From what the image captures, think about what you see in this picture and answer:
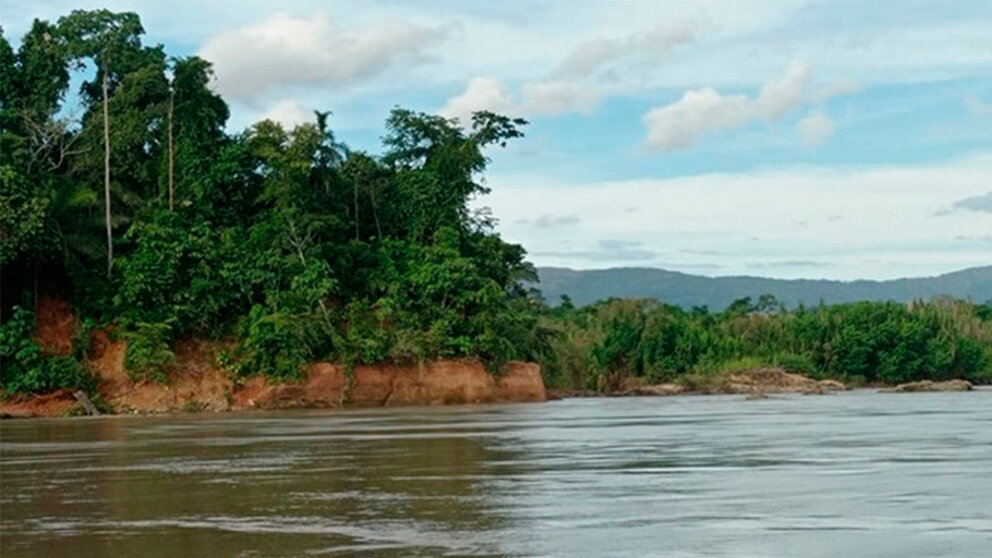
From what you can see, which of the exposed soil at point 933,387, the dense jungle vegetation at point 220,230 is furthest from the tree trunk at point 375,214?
the exposed soil at point 933,387

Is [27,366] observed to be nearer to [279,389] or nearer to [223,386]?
[223,386]

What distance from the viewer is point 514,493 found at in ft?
54.1

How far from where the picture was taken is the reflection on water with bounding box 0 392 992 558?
39.9 feet

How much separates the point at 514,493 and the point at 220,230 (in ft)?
137

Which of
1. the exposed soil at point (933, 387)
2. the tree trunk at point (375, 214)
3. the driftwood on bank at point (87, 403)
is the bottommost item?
the exposed soil at point (933, 387)

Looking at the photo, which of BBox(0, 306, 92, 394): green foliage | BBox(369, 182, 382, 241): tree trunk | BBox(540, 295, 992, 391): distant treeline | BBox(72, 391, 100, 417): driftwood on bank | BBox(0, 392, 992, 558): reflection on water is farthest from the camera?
BBox(540, 295, 992, 391): distant treeline

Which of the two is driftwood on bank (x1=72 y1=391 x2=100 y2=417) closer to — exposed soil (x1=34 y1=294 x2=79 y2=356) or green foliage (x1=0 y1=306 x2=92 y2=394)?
green foliage (x1=0 y1=306 x2=92 y2=394)

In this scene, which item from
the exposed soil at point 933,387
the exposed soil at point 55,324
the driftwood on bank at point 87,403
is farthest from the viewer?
the exposed soil at point 933,387

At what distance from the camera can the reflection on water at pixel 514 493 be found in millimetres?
12172

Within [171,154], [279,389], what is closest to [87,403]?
[279,389]

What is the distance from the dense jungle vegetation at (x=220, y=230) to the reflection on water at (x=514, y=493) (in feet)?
69.6

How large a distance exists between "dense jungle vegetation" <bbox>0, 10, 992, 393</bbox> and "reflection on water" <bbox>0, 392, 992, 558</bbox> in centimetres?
2122

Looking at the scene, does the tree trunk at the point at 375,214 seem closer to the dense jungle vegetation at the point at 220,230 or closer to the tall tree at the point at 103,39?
the dense jungle vegetation at the point at 220,230

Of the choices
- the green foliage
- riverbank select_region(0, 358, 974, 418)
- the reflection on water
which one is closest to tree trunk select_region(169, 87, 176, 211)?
riverbank select_region(0, 358, 974, 418)
